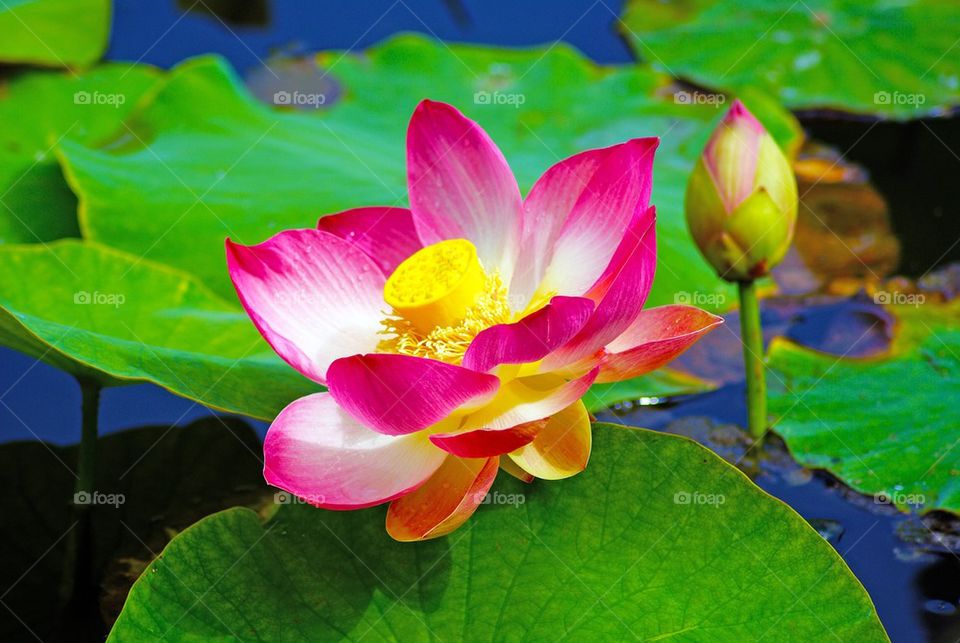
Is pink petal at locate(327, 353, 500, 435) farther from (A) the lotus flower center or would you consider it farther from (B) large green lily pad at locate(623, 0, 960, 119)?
(B) large green lily pad at locate(623, 0, 960, 119)

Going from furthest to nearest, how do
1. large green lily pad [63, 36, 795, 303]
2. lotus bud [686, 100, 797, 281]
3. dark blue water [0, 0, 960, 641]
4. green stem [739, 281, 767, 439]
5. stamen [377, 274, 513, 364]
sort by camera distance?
large green lily pad [63, 36, 795, 303] < green stem [739, 281, 767, 439] < lotus bud [686, 100, 797, 281] < dark blue water [0, 0, 960, 641] < stamen [377, 274, 513, 364]

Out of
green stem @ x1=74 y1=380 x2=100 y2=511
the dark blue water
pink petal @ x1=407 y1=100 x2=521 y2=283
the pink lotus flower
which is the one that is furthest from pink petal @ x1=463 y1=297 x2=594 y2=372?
green stem @ x1=74 y1=380 x2=100 y2=511

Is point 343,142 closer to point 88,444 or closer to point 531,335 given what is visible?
point 88,444

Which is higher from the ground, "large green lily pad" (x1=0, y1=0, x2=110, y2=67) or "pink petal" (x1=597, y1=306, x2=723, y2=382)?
"large green lily pad" (x1=0, y1=0, x2=110, y2=67)

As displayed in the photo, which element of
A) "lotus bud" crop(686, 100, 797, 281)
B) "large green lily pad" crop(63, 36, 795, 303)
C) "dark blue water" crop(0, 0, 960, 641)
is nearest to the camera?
"dark blue water" crop(0, 0, 960, 641)

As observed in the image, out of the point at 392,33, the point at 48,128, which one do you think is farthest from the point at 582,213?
the point at 392,33

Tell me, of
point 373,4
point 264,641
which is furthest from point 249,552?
point 373,4

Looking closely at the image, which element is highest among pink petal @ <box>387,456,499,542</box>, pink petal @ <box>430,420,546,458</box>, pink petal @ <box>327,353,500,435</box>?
pink petal @ <box>327,353,500,435</box>

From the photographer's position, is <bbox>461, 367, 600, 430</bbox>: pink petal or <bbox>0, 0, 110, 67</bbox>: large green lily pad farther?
<bbox>0, 0, 110, 67</bbox>: large green lily pad

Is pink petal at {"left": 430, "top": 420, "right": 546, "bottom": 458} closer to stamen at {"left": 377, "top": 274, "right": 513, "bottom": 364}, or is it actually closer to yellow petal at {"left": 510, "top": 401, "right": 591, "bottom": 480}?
yellow petal at {"left": 510, "top": 401, "right": 591, "bottom": 480}
